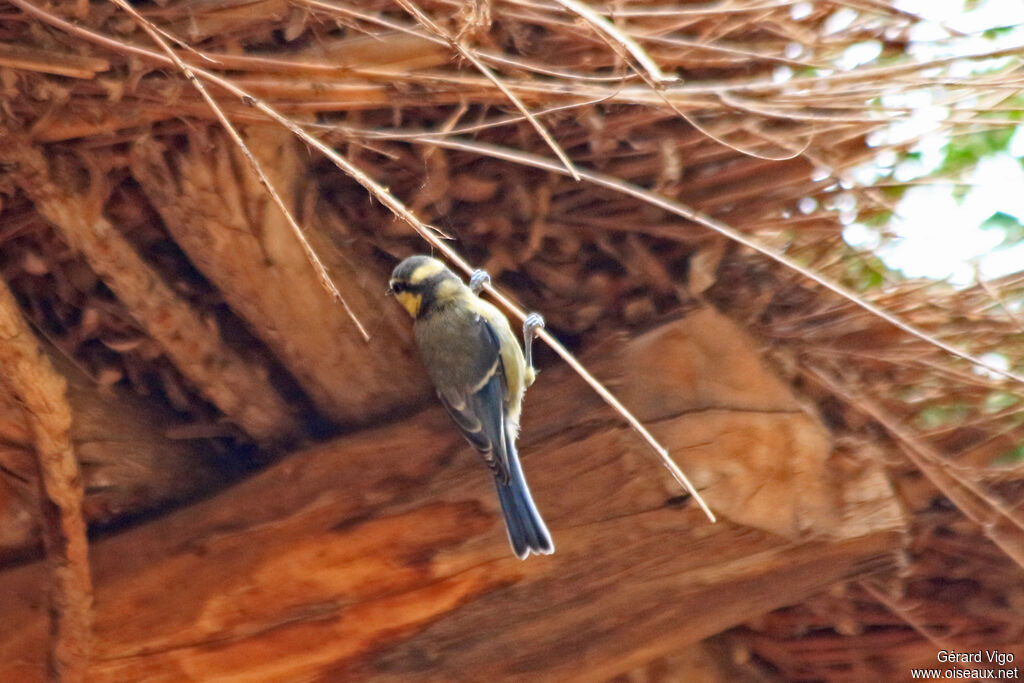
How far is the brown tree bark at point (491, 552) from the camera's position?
1.81 meters

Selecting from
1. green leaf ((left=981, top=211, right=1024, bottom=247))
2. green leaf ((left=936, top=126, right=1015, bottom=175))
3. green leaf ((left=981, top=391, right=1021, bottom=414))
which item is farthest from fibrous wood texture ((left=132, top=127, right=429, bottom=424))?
green leaf ((left=936, top=126, right=1015, bottom=175))

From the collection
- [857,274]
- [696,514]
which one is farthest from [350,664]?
[857,274]

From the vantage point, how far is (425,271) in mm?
2123

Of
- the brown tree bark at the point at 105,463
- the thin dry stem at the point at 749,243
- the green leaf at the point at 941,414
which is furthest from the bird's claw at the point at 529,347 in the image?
the green leaf at the point at 941,414

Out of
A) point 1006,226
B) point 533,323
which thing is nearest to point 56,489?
point 533,323

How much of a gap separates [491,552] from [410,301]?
0.59 metres

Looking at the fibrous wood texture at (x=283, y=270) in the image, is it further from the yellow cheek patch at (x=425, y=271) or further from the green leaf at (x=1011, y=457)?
the green leaf at (x=1011, y=457)

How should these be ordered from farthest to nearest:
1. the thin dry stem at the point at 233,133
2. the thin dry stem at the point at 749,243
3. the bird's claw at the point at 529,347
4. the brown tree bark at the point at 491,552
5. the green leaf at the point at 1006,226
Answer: the green leaf at the point at 1006,226 → the bird's claw at the point at 529,347 → the brown tree bark at the point at 491,552 → the thin dry stem at the point at 749,243 → the thin dry stem at the point at 233,133

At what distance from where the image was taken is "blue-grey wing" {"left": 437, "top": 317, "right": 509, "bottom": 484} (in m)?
1.84

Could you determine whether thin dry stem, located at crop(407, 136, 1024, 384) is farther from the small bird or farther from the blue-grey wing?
the blue-grey wing

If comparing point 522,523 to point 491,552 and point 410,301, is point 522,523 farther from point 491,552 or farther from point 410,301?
point 410,301

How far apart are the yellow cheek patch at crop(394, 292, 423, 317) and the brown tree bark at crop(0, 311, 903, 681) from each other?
27 cm

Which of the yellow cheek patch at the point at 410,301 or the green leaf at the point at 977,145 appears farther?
the green leaf at the point at 977,145

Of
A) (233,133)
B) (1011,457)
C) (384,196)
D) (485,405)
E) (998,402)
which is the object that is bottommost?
(1011,457)
